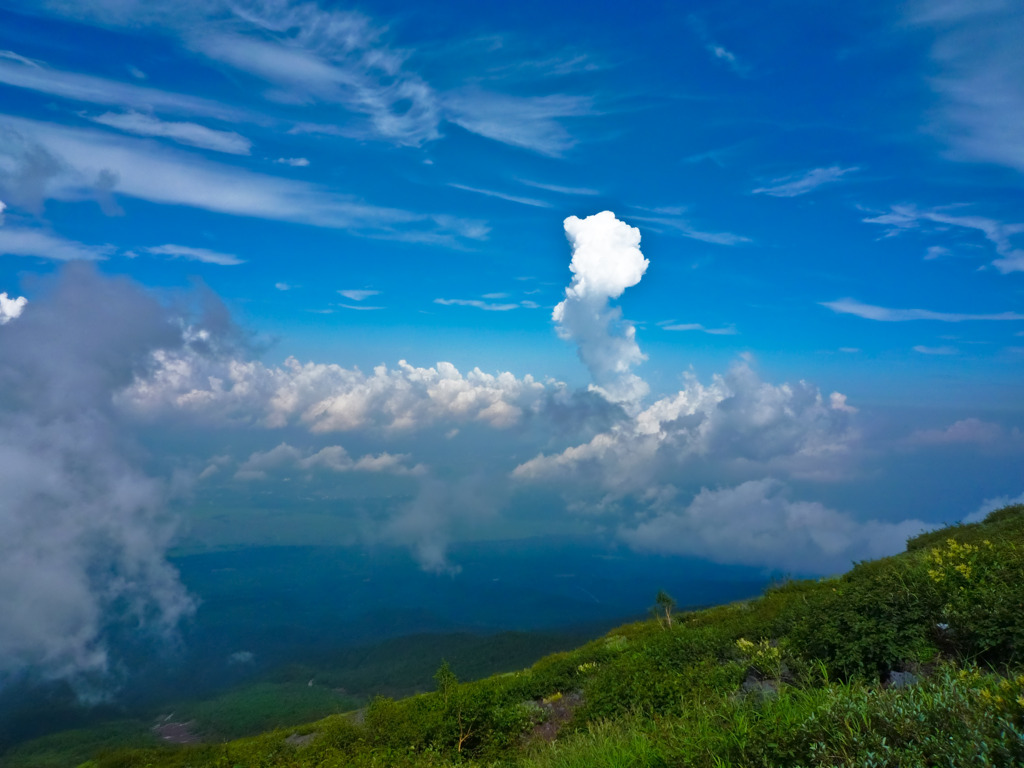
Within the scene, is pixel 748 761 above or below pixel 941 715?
below

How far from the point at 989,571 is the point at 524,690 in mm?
14011

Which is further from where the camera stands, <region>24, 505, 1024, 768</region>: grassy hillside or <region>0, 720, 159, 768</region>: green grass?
<region>0, 720, 159, 768</region>: green grass

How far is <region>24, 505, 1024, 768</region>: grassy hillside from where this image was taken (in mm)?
5164

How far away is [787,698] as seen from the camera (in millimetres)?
7484

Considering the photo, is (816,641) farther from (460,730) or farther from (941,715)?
(460,730)

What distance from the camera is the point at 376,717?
1541 cm

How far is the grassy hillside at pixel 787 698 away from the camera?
5.16 metres

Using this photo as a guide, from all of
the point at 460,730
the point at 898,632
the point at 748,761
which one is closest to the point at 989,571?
the point at 898,632

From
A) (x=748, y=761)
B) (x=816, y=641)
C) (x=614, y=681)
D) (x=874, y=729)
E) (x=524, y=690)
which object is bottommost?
(x=524, y=690)

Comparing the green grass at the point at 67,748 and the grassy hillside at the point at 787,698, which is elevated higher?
the grassy hillside at the point at 787,698

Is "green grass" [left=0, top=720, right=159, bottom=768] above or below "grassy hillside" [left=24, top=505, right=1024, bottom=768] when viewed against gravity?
below

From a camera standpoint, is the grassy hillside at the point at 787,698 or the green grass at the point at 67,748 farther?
the green grass at the point at 67,748

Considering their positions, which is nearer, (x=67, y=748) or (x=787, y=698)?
(x=787, y=698)

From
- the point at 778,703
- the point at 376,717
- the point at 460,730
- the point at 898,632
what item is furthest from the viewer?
the point at 376,717
